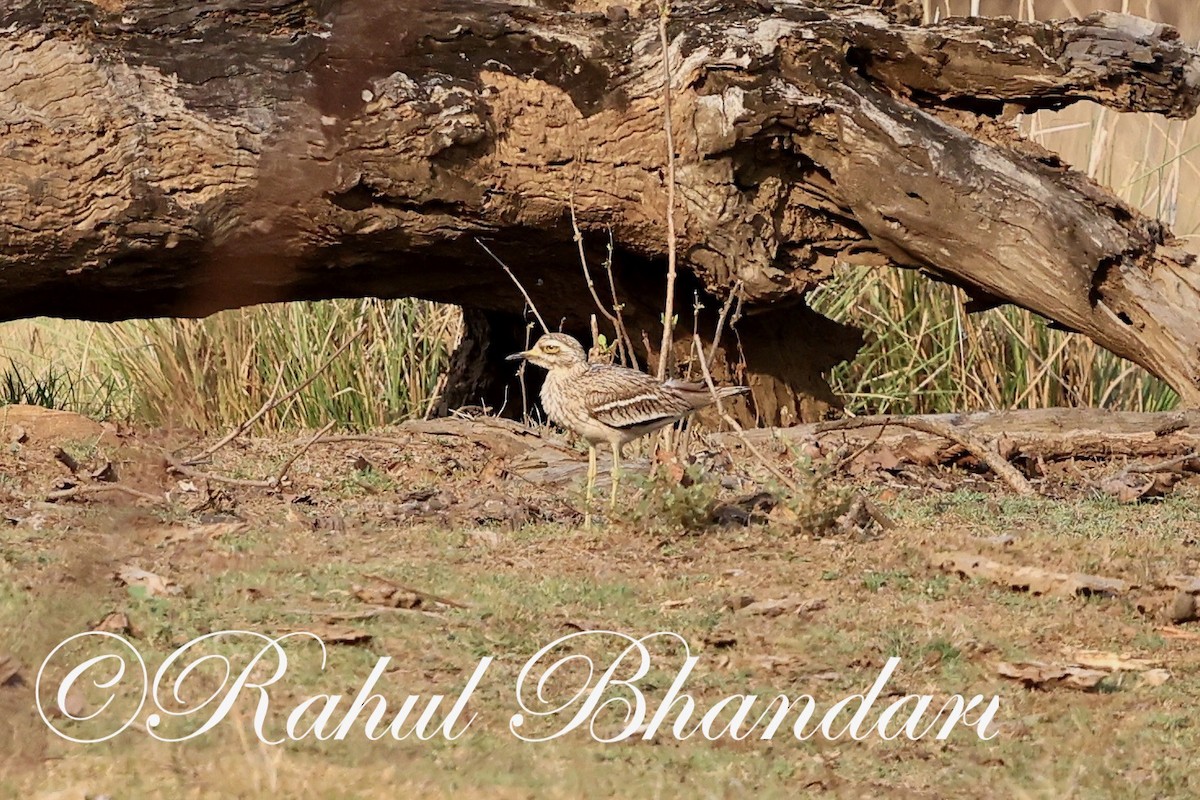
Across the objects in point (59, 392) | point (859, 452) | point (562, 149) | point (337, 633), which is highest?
point (562, 149)

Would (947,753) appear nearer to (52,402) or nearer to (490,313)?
(490,313)

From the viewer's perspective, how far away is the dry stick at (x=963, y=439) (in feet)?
22.5

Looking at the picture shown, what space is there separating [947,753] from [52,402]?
666 centimetres

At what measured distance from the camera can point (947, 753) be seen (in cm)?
370

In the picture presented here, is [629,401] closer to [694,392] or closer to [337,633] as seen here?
[694,392]

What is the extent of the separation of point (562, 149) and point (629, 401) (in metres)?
1.91

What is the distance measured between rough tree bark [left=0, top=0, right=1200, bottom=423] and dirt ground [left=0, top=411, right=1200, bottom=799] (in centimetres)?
90

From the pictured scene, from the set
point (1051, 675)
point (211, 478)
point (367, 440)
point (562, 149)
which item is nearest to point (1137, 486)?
point (562, 149)

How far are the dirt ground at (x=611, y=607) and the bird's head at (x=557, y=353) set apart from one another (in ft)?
1.61

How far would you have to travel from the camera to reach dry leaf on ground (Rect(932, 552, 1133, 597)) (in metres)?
4.92

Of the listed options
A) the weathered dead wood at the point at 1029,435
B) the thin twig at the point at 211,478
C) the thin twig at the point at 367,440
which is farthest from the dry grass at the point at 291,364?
the thin twig at the point at 211,478

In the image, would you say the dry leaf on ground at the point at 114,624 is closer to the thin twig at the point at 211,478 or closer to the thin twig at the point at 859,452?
the thin twig at the point at 211,478

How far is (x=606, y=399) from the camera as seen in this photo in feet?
19.4

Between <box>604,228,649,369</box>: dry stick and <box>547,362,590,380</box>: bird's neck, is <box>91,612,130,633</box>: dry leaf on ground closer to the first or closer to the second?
<box>547,362,590,380</box>: bird's neck
